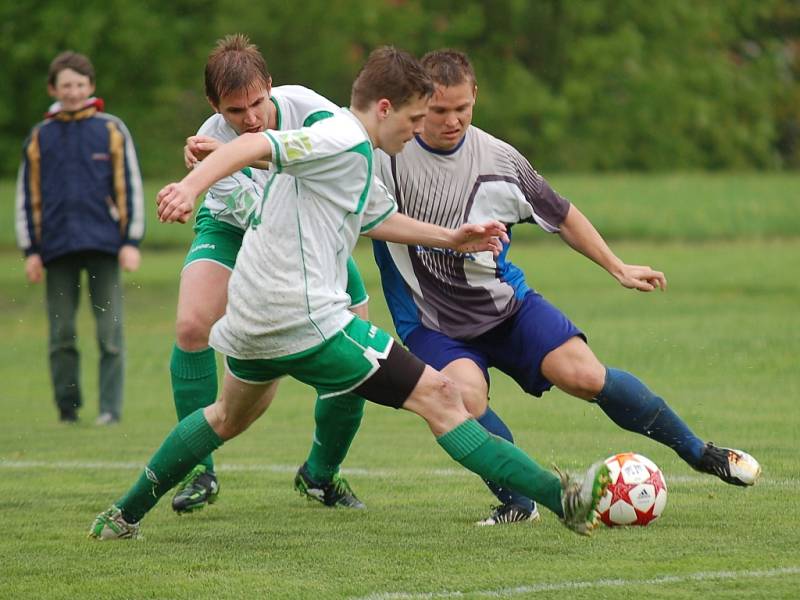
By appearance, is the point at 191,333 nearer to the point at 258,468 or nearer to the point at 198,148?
the point at 198,148

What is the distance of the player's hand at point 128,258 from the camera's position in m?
9.91

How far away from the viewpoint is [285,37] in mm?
43281

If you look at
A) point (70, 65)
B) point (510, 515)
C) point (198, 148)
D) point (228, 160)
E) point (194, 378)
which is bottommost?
point (510, 515)

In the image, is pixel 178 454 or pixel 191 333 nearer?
pixel 178 454

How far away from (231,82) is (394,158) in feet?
2.39

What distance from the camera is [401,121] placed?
5.23 m

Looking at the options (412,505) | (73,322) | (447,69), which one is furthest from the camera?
(73,322)

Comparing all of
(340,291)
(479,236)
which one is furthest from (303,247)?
(479,236)

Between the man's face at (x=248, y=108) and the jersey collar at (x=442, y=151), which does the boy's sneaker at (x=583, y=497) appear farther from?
the man's face at (x=248, y=108)

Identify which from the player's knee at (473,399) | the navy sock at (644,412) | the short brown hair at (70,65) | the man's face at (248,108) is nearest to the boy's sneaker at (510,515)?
the player's knee at (473,399)

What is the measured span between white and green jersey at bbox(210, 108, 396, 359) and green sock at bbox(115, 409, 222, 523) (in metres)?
0.51

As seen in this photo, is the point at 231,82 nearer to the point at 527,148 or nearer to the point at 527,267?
the point at 527,267

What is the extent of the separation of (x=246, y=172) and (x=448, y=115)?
0.95 metres

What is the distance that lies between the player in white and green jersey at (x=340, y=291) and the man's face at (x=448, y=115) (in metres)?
0.63
